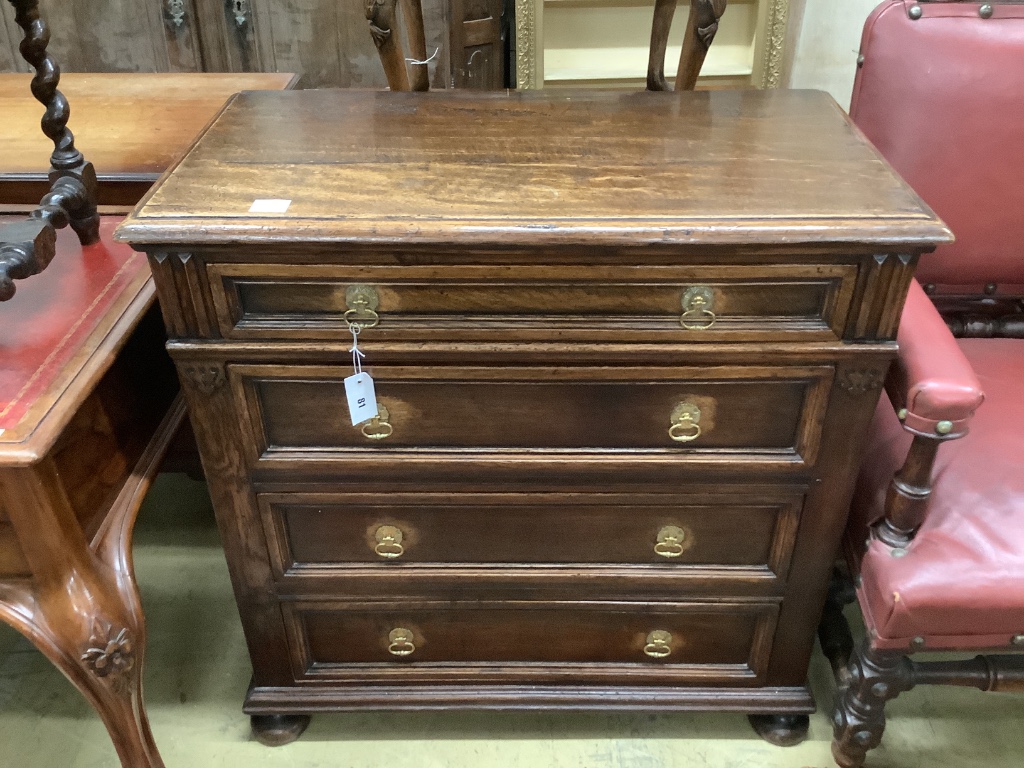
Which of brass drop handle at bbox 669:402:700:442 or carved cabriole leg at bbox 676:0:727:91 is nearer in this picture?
brass drop handle at bbox 669:402:700:442

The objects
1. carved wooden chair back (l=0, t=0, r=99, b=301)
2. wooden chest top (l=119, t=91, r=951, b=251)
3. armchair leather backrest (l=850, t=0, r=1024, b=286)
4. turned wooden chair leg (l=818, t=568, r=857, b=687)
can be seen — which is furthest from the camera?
turned wooden chair leg (l=818, t=568, r=857, b=687)

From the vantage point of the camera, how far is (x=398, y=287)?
1028 millimetres

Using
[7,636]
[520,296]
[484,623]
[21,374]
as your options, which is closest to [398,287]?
[520,296]

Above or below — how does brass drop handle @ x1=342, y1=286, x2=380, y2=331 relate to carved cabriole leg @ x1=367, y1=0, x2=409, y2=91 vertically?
below

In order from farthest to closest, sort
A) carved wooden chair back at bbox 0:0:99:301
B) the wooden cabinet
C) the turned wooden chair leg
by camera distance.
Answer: the wooden cabinet → the turned wooden chair leg → carved wooden chair back at bbox 0:0:99:301

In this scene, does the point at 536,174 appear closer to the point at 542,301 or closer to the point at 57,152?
the point at 542,301

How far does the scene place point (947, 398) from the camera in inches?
40.1

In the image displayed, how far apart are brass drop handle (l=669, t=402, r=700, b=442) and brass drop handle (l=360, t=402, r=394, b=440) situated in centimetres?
39

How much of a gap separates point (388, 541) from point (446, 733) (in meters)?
0.46

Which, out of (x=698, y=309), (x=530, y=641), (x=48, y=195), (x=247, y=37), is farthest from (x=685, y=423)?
(x=247, y=37)

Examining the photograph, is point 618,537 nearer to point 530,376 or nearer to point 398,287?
point 530,376

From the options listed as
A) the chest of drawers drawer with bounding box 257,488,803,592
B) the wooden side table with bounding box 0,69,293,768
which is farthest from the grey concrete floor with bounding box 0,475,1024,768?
the chest of drawers drawer with bounding box 257,488,803,592

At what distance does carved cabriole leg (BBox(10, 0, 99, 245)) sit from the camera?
1195mm

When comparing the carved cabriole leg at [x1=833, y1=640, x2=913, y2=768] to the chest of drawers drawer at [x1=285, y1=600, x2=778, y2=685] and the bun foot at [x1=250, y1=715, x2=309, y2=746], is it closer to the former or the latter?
the chest of drawers drawer at [x1=285, y1=600, x2=778, y2=685]
